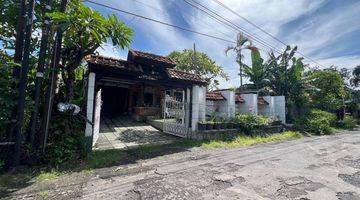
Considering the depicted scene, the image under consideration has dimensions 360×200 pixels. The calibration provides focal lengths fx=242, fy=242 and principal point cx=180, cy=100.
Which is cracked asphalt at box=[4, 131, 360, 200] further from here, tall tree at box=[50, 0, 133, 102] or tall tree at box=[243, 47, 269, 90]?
tall tree at box=[243, 47, 269, 90]

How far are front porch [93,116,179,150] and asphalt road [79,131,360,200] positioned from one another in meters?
2.00

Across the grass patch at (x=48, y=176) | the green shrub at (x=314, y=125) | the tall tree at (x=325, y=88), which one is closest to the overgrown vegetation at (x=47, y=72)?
the grass patch at (x=48, y=176)

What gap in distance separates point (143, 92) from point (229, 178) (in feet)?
38.7

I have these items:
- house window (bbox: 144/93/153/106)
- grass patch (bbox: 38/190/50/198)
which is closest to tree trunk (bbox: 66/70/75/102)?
grass patch (bbox: 38/190/50/198)

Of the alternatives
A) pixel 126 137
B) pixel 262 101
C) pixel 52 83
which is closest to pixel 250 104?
pixel 262 101

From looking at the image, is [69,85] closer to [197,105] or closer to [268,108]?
[197,105]

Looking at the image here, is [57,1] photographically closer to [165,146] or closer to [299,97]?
[165,146]

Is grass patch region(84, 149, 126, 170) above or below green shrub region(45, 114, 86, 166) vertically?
below

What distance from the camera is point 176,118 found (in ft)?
41.0

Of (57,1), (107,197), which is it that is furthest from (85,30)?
(107,197)

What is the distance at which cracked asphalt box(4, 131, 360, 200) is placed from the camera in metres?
4.82

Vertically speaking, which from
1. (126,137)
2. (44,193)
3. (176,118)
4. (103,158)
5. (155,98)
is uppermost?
(155,98)

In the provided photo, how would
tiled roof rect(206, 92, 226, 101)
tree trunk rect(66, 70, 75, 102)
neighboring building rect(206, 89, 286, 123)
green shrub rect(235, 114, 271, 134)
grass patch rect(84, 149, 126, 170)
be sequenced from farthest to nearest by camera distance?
tiled roof rect(206, 92, 226, 101), neighboring building rect(206, 89, 286, 123), green shrub rect(235, 114, 271, 134), tree trunk rect(66, 70, 75, 102), grass patch rect(84, 149, 126, 170)

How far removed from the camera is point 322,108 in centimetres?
2405
